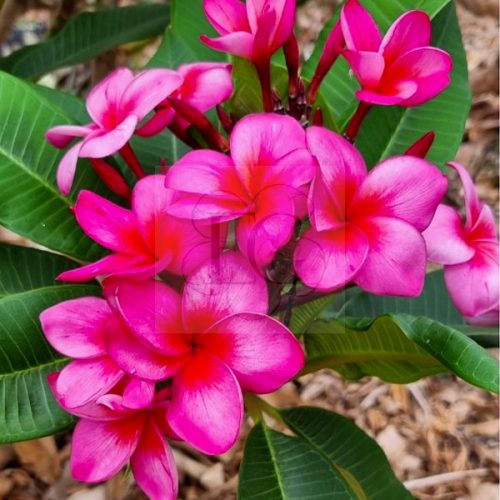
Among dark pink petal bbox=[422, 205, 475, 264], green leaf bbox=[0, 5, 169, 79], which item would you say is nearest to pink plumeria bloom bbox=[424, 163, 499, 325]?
dark pink petal bbox=[422, 205, 475, 264]

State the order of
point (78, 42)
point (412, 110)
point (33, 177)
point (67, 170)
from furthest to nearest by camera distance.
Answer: point (78, 42) → point (412, 110) → point (33, 177) → point (67, 170)

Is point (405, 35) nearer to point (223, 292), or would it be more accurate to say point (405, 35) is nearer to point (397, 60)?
point (397, 60)

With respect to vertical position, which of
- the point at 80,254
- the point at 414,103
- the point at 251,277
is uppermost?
the point at 414,103

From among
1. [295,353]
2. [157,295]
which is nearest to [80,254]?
[157,295]

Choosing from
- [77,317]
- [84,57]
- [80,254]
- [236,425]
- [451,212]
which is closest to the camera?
[236,425]

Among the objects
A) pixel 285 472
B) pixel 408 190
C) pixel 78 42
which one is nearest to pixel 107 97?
pixel 408 190

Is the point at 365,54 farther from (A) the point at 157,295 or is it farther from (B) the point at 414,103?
(A) the point at 157,295
